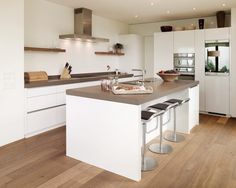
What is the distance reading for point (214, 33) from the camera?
5.30 m

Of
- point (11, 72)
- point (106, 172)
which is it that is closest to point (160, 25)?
point (11, 72)

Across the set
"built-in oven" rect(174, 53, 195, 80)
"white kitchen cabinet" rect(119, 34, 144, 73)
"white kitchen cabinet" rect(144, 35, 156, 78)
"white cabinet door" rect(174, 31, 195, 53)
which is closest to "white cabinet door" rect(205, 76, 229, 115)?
"built-in oven" rect(174, 53, 195, 80)

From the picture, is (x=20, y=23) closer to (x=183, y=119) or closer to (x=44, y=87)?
(x=44, y=87)

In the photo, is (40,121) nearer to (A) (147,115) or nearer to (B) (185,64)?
(A) (147,115)

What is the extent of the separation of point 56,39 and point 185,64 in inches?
125

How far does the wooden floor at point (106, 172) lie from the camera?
2.42m

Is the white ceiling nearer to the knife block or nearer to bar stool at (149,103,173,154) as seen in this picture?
the knife block

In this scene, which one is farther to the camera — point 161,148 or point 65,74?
point 65,74

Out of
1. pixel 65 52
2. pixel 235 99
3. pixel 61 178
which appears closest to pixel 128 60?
pixel 65 52

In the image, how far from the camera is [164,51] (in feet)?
19.9

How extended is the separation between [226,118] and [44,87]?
401cm

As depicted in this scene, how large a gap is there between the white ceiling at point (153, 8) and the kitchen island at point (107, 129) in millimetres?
2411

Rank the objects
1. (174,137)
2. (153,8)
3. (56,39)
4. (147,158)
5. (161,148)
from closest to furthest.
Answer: (147,158) → (161,148) → (174,137) → (56,39) → (153,8)

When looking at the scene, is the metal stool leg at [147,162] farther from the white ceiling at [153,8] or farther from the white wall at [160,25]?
the white wall at [160,25]
